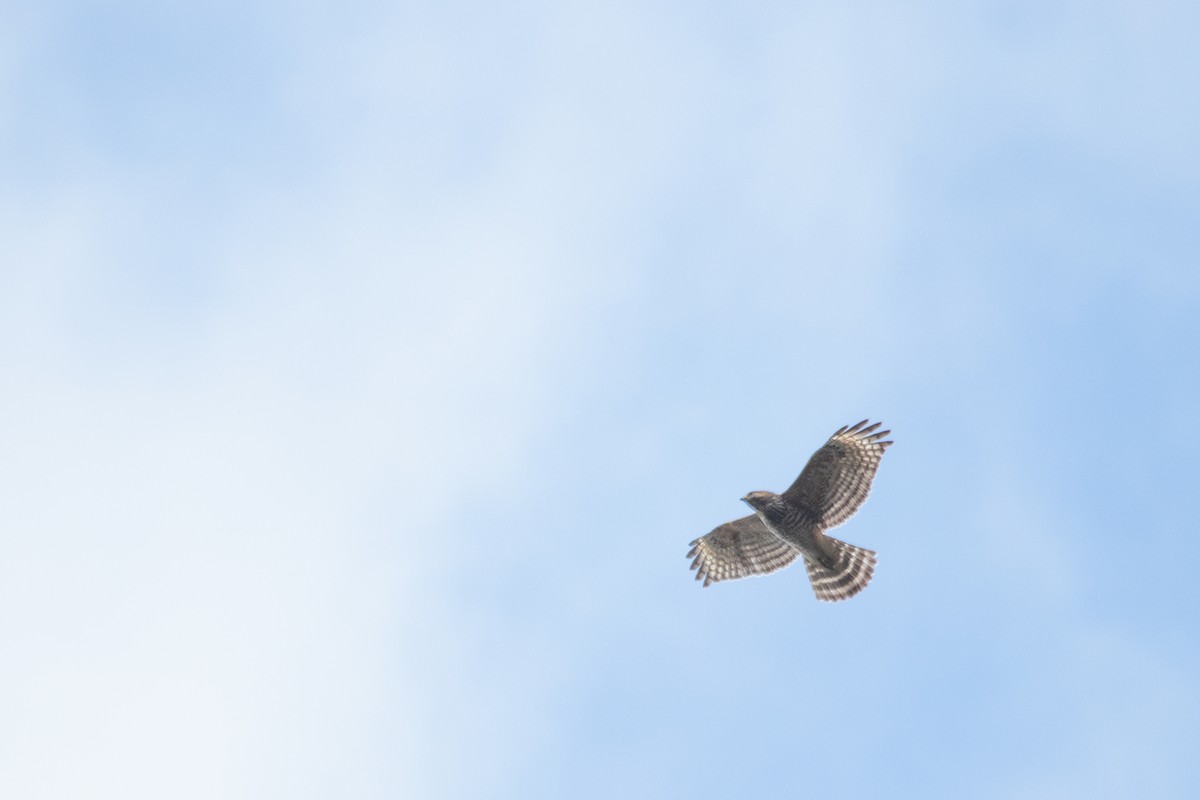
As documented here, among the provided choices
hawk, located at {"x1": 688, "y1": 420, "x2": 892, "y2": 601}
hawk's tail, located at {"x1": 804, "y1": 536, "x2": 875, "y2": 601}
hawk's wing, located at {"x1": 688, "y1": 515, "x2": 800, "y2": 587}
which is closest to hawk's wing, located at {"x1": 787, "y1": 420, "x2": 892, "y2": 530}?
hawk, located at {"x1": 688, "y1": 420, "x2": 892, "y2": 601}

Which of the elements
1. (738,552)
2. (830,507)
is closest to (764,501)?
(830,507)

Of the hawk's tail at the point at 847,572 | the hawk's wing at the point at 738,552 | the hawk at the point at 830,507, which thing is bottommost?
the hawk's tail at the point at 847,572

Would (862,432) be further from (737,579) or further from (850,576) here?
(737,579)

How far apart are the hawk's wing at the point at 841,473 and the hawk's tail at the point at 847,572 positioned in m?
0.55

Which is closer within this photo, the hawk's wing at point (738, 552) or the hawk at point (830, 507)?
the hawk at point (830, 507)

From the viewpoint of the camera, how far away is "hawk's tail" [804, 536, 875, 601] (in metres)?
21.9

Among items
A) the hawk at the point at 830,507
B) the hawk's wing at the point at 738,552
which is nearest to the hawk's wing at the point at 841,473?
the hawk at the point at 830,507

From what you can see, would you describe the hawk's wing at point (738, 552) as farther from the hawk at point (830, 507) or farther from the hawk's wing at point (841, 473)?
the hawk's wing at point (841, 473)

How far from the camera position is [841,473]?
21703 millimetres

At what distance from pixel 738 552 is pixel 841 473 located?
120 inches

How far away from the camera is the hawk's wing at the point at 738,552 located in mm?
23391

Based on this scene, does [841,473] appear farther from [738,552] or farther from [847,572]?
[738,552]

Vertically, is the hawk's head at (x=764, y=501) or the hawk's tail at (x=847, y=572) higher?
the hawk's head at (x=764, y=501)

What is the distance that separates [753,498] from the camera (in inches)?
861
